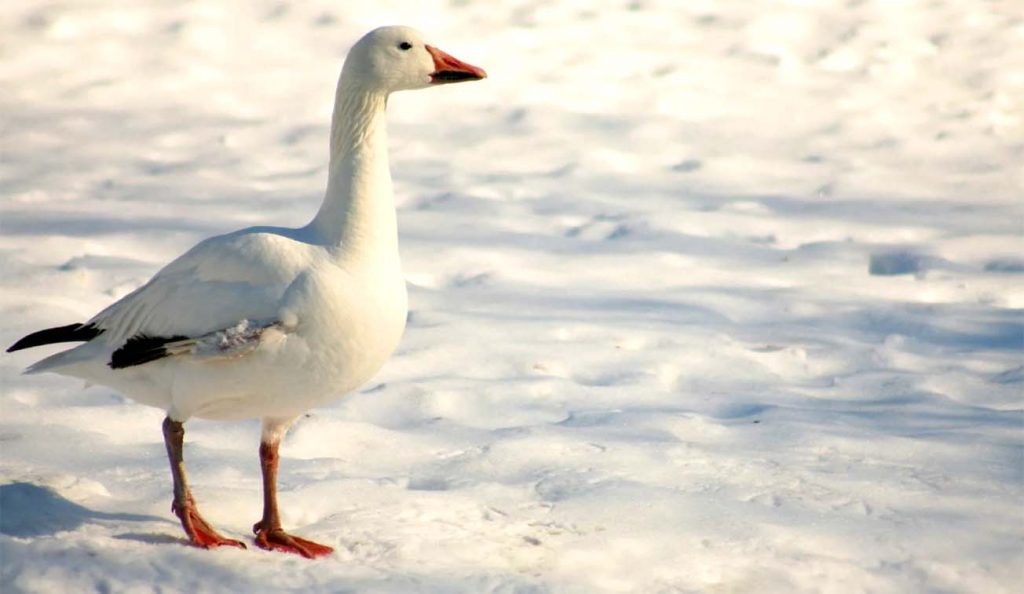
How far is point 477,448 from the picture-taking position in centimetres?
445

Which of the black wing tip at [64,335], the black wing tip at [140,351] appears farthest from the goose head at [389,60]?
the black wing tip at [64,335]

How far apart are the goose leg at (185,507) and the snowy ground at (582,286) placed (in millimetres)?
68

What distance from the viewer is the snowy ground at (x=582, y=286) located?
3719 millimetres

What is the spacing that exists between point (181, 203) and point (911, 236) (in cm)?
398

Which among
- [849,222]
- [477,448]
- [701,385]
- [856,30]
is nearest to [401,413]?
[477,448]

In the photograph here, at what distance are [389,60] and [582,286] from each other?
8.45 feet

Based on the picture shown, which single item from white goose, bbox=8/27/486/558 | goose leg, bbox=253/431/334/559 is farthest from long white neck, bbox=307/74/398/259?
goose leg, bbox=253/431/334/559

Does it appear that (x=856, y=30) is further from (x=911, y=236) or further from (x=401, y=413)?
(x=401, y=413)

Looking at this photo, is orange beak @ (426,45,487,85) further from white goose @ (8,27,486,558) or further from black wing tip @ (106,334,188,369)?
black wing tip @ (106,334,188,369)

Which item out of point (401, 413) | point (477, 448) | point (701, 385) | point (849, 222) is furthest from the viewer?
point (849, 222)

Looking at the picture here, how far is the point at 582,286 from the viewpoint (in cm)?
619

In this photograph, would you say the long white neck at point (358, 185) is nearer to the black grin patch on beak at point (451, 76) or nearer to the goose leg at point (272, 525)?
the black grin patch on beak at point (451, 76)

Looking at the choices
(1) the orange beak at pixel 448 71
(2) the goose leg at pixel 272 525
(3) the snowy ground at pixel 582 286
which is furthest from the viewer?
(1) the orange beak at pixel 448 71

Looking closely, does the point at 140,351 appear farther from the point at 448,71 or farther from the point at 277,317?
the point at 448,71
